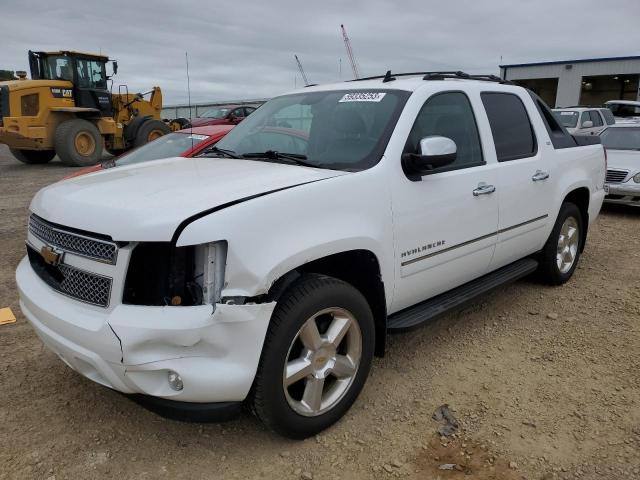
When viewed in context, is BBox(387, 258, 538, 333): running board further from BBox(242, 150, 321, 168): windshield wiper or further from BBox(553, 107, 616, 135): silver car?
BBox(553, 107, 616, 135): silver car

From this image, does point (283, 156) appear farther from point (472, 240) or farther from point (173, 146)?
point (173, 146)

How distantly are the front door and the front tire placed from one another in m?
0.43

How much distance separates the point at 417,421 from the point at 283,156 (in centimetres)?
175

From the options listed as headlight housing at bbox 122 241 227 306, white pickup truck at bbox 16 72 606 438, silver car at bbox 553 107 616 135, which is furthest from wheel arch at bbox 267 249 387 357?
silver car at bbox 553 107 616 135

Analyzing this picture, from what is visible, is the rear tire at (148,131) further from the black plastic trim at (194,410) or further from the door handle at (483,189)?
the black plastic trim at (194,410)

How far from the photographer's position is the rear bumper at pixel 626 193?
336 inches

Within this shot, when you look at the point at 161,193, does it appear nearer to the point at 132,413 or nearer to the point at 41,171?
the point at 132,413

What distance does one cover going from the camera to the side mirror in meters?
2.92

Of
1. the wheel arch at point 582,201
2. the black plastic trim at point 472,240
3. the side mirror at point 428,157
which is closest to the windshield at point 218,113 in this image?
the wheel arch at point 582,201

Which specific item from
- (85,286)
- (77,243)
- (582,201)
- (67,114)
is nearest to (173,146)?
(77,243)

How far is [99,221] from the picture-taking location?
2.29 m

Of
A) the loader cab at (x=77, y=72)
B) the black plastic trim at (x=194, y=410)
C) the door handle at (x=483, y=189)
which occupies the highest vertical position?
the loader cab at (x=77, y=72)

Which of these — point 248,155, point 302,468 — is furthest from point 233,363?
point 248,155

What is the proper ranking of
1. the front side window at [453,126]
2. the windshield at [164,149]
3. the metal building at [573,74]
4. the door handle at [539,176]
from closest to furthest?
the front side window at [453,126] → the door handle at [539,176] → the windshield at [164,149] → the metal building at [573,74]
